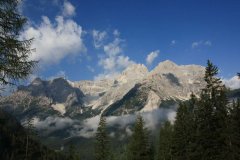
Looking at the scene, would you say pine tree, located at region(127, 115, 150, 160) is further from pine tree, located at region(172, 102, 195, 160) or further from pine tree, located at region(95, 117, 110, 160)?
pine tree, located at region(95, 117, 110, 160)

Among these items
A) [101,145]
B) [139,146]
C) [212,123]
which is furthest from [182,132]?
[101,145]

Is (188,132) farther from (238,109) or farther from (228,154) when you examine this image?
(228,154)

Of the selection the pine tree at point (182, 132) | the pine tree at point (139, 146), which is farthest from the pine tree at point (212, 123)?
the pine tree at point (139, 146)

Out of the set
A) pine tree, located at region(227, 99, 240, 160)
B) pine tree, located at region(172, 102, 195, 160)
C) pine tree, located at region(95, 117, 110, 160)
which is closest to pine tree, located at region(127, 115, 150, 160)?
pine tree, located at region(172, 102, 195, 160)

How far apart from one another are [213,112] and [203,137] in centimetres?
342

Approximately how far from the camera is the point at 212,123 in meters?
45.0

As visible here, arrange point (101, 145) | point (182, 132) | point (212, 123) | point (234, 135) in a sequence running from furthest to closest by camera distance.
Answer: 1. point (101, 145)
2. point (182, 132)
3. point (234, 135)
4. point (212, 123)

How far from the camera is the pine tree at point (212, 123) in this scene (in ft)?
146

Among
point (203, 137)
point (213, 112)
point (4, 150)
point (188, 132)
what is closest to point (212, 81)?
point (213, 112)

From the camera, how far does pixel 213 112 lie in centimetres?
4494

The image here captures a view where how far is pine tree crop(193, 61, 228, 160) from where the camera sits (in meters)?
44.5

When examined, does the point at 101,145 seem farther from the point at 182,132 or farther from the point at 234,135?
the point at 234,135

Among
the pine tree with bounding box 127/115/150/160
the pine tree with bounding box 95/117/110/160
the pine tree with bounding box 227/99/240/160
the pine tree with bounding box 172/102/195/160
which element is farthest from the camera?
the pine tree with bounding box 95/117/110/160

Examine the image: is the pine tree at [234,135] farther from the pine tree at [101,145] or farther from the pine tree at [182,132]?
the pine tree at [101,145]
